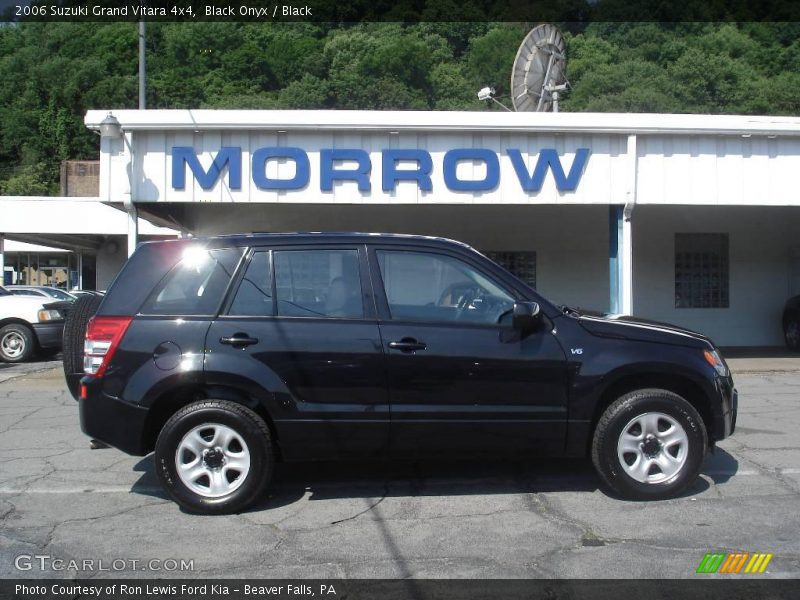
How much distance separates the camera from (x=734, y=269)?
→ 1622 centimetres

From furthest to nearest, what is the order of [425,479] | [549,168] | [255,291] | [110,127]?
1. [549,168]
2. [110,127]
3. [425,479]
4. [255,291]

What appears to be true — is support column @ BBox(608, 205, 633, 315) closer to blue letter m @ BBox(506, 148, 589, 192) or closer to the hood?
blue letter m @ BBox(506, 148, 589, 192)

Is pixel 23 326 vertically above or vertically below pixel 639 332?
below

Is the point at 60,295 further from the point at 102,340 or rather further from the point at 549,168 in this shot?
the point at 102,340

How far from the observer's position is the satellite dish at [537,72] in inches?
622

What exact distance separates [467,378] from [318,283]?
1.27m

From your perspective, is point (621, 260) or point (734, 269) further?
point (734, 269)

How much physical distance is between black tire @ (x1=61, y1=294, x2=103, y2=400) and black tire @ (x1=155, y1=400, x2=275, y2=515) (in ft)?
4.79

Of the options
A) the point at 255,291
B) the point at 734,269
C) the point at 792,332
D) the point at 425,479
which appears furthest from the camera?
the point at 734,269
